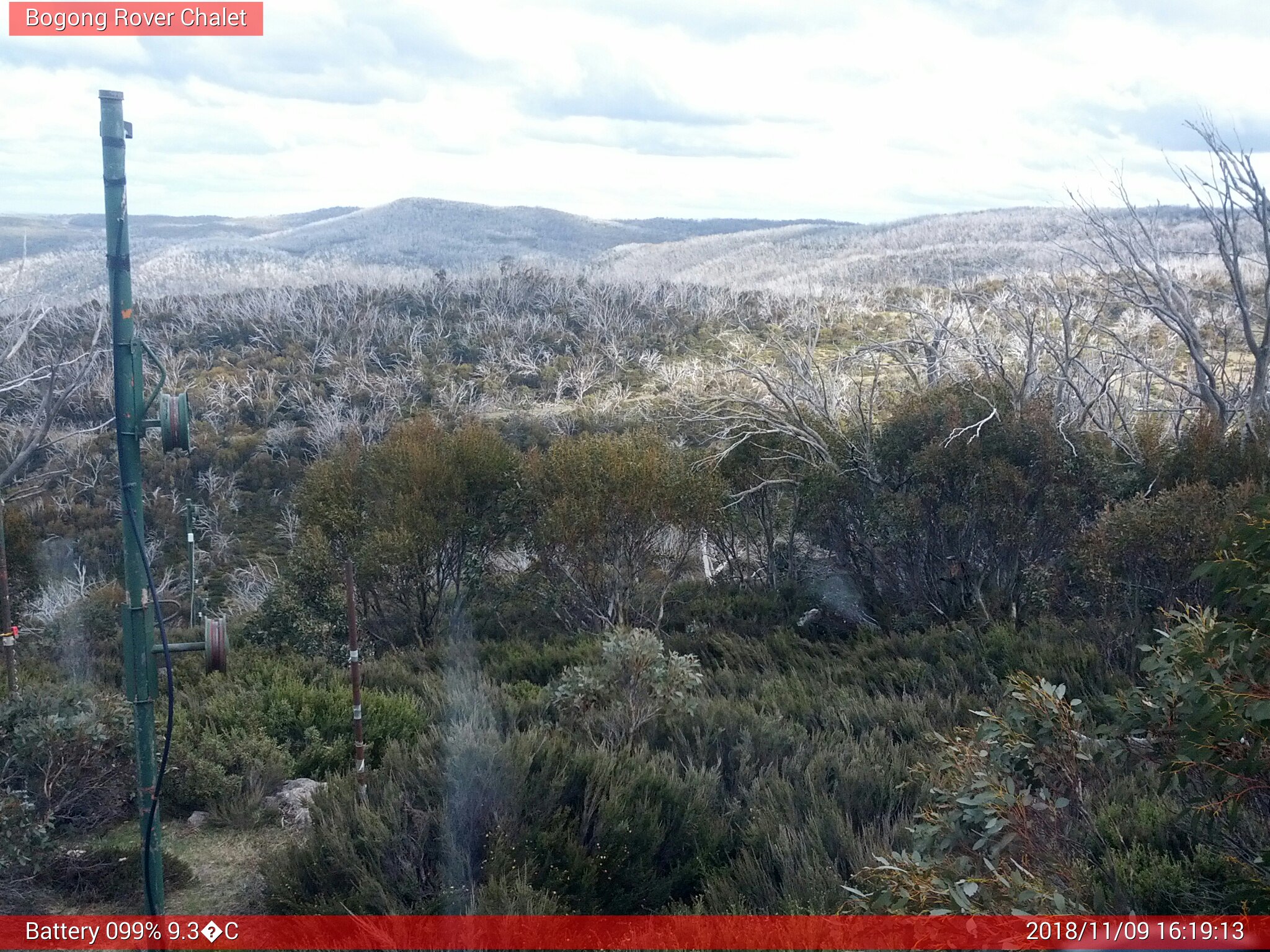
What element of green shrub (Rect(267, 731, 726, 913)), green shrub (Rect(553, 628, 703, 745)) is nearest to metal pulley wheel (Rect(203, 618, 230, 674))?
green shrub (Rect(267, 731, 726, 913))

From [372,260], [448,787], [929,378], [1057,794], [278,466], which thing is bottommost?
[278,466]

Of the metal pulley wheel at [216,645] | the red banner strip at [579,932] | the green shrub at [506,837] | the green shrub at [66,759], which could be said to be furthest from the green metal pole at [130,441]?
the green shrub at [66,759]

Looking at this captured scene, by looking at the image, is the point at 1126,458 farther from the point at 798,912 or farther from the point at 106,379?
the point at 106,379

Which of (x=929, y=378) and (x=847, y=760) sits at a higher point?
(x=929, y=378)

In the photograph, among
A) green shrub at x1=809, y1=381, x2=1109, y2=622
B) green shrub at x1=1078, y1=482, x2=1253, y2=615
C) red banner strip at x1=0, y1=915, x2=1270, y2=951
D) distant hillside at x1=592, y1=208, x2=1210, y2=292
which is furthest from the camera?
distant hillside at x1=592, y1=208, x2=1210, y2=292

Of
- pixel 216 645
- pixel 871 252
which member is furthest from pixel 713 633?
pixel 871 252

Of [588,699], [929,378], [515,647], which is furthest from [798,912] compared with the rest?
[929,378]

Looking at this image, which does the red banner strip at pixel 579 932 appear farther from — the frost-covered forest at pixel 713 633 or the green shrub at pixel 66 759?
the green shrub at pixel 66 759

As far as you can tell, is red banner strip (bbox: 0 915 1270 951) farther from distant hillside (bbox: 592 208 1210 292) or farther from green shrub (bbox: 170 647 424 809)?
distant hillside (bbox: 592 208 1210 292)
